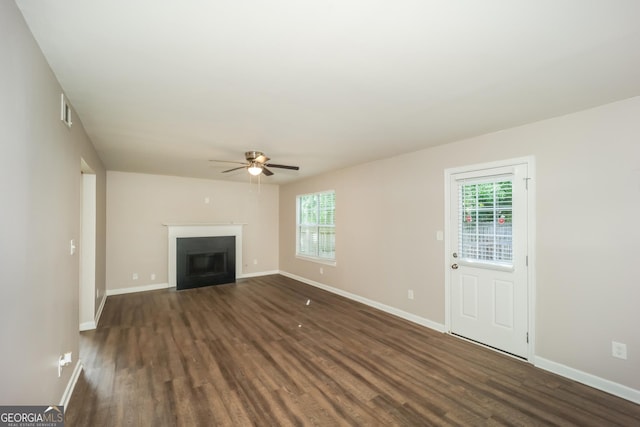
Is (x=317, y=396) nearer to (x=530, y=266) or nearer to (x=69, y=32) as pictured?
(x=530, y=266)

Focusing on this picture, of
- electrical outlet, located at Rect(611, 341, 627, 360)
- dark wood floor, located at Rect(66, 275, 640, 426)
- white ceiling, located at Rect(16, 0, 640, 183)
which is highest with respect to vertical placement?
white ceiling, located at Rect(16, 0, 640, 183)

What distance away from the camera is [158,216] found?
596 cm

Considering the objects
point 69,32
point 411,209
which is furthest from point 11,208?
point 411,209

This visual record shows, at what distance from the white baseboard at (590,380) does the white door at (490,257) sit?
20cm

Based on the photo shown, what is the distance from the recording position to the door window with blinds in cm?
310

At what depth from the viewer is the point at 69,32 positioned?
4.88 ft

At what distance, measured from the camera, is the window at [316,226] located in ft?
19.3

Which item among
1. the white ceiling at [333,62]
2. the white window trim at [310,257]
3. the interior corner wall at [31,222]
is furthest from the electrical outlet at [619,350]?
the interior corner wall at [31,222]

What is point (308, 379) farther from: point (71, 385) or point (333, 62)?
point (333, 62)

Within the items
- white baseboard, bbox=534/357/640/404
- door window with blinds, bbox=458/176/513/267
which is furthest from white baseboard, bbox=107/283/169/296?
white baseboard, bbox=534/357/640/404

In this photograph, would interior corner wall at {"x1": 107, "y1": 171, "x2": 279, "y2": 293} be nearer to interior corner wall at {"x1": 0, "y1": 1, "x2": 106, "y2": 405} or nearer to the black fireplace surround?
the black fireplace surround

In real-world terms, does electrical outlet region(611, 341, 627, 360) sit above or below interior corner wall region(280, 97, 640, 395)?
below

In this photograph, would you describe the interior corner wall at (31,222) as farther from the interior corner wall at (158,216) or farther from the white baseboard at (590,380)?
the white baseboard at (590,380)

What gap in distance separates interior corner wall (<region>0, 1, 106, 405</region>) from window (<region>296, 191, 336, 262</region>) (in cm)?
423
